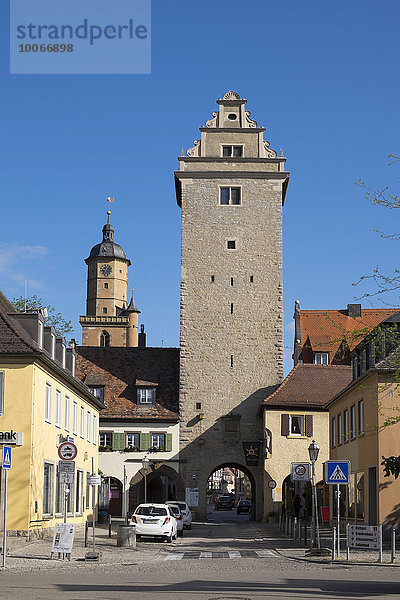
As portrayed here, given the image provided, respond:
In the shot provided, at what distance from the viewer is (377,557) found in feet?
73.5

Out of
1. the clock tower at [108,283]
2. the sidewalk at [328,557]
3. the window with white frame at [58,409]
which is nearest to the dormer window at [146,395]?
the window with white frame at [58,409]

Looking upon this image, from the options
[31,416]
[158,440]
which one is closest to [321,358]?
[158,440]

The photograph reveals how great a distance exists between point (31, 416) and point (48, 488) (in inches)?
174

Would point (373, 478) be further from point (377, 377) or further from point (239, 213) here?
point (239, 213)

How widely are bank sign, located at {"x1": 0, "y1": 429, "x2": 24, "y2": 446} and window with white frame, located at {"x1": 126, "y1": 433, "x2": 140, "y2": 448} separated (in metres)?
27.2

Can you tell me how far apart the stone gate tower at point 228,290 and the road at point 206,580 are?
30.0m

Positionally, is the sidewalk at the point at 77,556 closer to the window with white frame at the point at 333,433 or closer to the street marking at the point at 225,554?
the street marking at the point at 225,554

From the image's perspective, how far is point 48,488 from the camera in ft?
105

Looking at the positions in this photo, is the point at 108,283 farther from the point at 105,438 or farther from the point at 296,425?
the point at 296,425

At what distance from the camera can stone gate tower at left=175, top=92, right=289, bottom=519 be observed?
179 ft

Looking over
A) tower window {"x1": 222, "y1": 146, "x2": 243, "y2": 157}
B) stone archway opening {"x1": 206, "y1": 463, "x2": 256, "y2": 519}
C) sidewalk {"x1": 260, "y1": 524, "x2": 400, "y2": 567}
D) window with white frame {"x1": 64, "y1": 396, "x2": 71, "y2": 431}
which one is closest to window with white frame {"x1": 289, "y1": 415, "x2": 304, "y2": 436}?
tower window {"x1": 222, "y1": 146, "x2": 243, "y2": 157}

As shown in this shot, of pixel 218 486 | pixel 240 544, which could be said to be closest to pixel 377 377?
pixel 240 544

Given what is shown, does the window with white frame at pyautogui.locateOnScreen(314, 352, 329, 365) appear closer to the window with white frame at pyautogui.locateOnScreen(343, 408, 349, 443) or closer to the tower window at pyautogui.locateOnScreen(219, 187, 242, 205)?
the tower window at pyautogui.locateOnScreen(219, 187, 242, 205)

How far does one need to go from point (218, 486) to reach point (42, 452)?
480 feet
